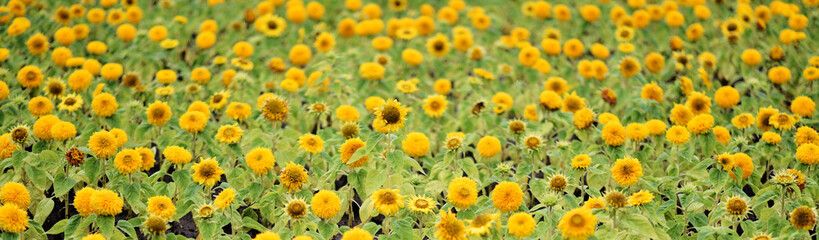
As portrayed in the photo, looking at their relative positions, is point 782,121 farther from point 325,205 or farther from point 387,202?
point 325,205

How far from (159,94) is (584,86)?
10.6ft

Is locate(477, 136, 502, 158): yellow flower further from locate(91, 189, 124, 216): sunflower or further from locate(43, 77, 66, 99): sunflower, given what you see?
locate(43, 77, 66, 99): sunflower

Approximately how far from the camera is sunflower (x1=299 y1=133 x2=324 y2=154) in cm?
382

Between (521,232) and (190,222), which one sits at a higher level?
(521,232)

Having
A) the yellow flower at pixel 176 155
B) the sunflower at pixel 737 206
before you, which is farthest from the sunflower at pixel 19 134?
the sunflower at pixel 737 206

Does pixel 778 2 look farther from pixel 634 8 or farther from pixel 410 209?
pixel 410 209

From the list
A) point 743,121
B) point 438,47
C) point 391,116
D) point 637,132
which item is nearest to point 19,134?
point 391,116

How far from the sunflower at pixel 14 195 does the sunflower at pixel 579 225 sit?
2690 mm

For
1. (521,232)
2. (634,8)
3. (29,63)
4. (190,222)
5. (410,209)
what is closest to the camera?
(521,232)

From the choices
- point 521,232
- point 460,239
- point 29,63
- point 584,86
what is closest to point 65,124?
point 29,63

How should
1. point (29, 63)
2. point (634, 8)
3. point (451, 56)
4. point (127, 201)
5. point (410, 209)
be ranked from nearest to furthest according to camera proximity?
point (410, 209) → point (127, 201) → point (29, 63) → point (451, 56) → point (634, 8)

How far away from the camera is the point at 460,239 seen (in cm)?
297

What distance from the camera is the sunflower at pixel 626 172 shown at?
3.49 metres

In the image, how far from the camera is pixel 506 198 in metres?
3.26
